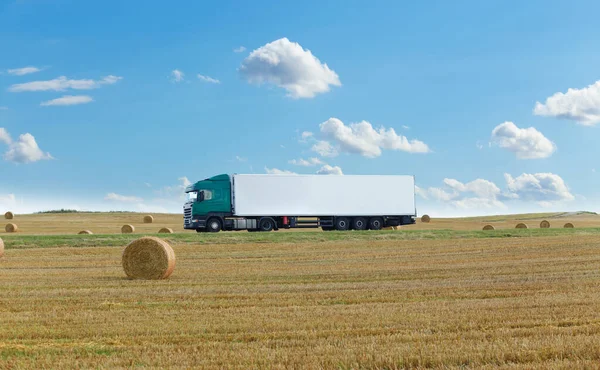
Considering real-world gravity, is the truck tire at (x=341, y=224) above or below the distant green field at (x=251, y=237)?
above

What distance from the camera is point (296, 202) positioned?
43.7 m

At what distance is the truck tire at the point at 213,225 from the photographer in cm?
4222

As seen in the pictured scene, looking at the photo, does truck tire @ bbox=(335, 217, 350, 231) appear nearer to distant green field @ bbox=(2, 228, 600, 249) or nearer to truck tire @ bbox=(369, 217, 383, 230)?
truck tire @ bbox=(369, 217, 383, 230)

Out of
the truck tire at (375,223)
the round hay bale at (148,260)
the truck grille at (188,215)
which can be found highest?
the truck grille at (188,215)

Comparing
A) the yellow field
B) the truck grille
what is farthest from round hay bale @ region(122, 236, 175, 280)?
the yellow field

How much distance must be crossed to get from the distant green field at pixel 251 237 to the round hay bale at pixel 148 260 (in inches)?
554

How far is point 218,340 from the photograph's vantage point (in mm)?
10336

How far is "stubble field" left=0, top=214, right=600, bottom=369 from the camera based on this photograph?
8.98 metres

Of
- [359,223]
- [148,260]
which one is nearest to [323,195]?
[359,223]

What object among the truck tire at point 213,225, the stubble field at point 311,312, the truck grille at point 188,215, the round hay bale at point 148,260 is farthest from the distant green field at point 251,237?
the round hay bale at point 148,260

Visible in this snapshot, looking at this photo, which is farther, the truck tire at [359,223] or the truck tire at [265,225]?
the truck tire at [359,223]

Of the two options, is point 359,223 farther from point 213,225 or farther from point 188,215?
point 188,215

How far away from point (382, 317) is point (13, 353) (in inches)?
226

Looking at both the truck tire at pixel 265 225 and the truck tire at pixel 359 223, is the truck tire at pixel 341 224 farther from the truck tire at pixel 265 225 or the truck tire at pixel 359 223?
→ the truck tire at pixel 265 225
